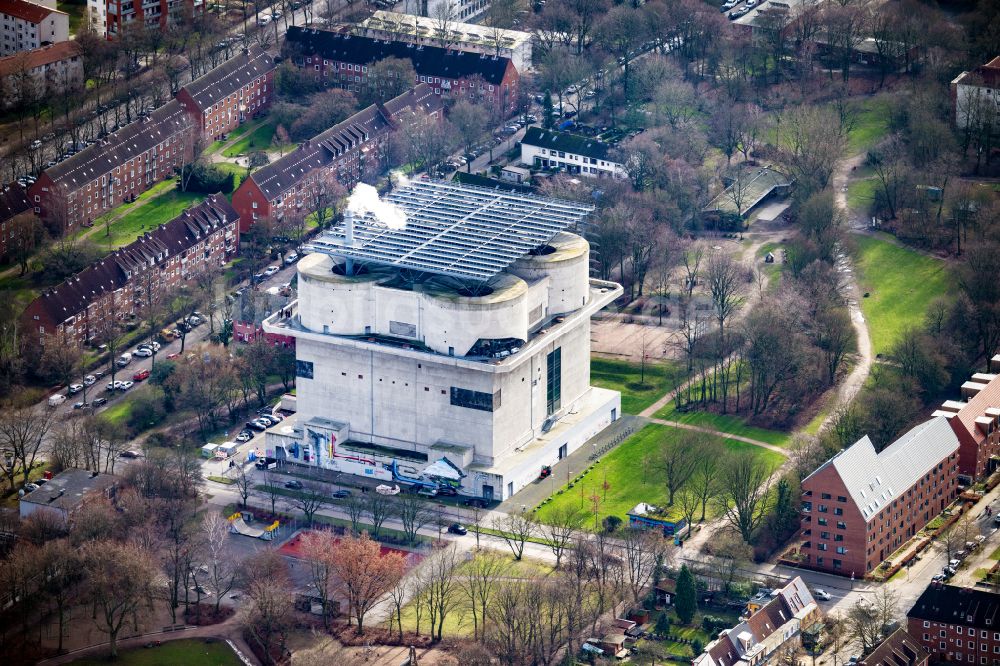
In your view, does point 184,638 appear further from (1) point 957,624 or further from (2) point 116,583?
(1) point 957,624

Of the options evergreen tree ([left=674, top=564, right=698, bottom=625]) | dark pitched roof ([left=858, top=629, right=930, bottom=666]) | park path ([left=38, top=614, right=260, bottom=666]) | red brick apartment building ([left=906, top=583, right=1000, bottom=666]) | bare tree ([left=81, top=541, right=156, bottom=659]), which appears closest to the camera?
dark pitched roof ([left=858, top=629, right=930, bottom=666])

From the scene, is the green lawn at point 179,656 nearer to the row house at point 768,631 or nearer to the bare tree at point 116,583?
the bare tree at point 116,583

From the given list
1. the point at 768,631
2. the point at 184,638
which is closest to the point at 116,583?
the point at 184,638

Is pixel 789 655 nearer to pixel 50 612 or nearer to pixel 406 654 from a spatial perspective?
pixel 406 654

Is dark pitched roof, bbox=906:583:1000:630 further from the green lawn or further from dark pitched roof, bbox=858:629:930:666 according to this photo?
the green lawn

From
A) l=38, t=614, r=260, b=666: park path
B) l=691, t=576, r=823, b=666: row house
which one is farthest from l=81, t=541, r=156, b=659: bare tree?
l=691, t=576, r=823, b=666: row house

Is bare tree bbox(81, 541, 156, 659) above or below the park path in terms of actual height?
above
